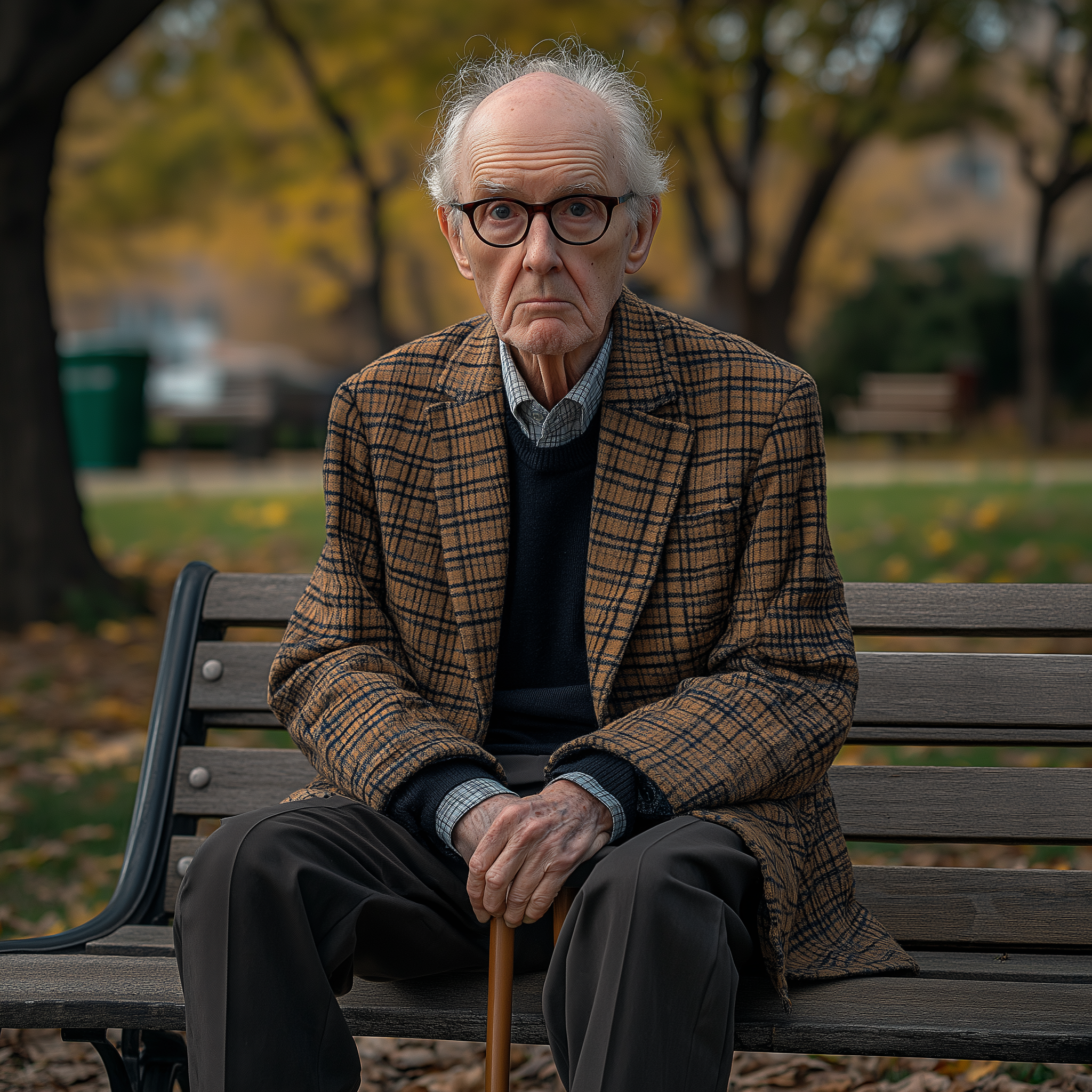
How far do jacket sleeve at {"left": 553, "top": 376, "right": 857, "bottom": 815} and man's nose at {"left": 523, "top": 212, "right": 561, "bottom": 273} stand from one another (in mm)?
463

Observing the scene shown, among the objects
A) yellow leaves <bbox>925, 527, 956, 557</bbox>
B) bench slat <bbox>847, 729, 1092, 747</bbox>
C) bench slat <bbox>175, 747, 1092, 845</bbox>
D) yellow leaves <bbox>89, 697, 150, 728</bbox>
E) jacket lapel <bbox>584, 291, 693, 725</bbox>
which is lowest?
yellow leaves <bbox>89, 697, 150, 728</bbox>

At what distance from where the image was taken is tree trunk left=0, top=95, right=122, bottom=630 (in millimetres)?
7273

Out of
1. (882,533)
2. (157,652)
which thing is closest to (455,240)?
(157,652)

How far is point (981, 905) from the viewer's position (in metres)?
2.67

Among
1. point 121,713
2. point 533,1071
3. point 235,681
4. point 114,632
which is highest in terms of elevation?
point 235,681

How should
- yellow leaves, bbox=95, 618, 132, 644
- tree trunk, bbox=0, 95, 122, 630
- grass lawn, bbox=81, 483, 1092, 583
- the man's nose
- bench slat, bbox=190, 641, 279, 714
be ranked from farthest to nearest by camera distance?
grass lawn, bbox=81, 483, 1092, 583 < tree trunk, bbox=0, 95, 122, 630 < yellow leaves, bbox=95, 618, 132, 644 < bench slat, bbox=190, 641, 279, 714 < the man's nose

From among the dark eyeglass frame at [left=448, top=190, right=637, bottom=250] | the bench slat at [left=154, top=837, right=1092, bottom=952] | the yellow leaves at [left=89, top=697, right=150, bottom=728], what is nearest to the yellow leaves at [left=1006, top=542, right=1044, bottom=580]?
the yellow leaves at [left=89, top=697, right=150, bottom=728]

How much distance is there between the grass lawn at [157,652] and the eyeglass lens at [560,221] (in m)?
2.43

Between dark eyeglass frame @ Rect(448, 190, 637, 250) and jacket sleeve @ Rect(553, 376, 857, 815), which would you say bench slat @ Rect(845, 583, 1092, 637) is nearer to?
jacket sleeve @ Rect(553, 376, 857, 815)

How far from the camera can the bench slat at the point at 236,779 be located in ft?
9.57

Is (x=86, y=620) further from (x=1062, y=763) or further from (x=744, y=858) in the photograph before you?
(x=744, y=858)

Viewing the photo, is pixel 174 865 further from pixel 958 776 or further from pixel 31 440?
pixel 31 440

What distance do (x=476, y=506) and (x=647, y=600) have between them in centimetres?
35

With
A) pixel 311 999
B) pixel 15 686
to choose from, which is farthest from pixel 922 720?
pixel 15 686
